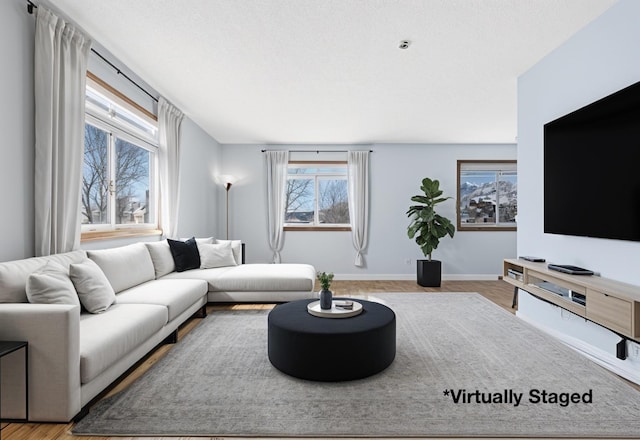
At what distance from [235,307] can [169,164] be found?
2011 millimetres

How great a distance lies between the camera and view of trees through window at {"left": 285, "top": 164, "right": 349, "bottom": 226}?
6383 mm

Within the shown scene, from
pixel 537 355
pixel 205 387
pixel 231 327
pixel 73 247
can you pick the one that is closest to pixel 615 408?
pixel 537 355

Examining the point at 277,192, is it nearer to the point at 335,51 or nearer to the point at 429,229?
the point at 429,229

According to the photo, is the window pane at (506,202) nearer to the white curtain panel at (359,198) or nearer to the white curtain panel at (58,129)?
the white curtain panel at (359,198)

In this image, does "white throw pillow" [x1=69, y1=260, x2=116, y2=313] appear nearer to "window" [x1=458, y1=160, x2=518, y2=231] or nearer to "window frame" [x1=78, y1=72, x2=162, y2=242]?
"window frame" [x1=78, y1=72, x2=162, y2=242]

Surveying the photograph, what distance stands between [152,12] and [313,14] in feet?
3.88

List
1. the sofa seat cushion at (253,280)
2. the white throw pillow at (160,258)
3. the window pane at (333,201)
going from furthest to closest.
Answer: the window pane at (333,201), the sofa seat cushion at (253,280), the white throw pillow at (160,258)

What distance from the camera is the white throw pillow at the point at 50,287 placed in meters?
1.95

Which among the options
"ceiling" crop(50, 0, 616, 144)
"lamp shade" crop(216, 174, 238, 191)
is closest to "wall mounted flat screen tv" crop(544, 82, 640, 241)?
"ceiling" crop(50, 0, 616, 144)

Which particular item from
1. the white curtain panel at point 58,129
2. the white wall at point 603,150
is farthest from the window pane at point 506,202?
the white curtain panel at point 58,129

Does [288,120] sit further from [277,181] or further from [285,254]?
[285,254]

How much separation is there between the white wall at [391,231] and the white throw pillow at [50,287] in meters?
4.24

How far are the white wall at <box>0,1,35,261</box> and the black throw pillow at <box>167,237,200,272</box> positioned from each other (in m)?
1.67

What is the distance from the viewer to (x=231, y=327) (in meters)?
3.36
